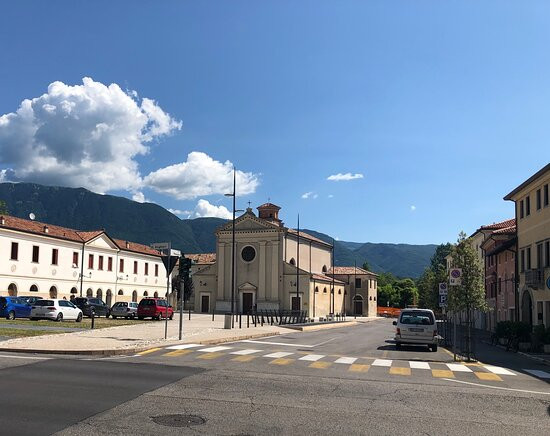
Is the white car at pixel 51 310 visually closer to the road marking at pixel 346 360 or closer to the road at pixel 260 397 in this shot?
the road at pixel 260 397

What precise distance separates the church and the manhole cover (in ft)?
203

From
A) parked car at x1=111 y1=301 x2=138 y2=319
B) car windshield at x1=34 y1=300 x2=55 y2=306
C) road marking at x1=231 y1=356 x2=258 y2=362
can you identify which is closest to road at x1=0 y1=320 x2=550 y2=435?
road marking at x1=231 y1=356 x2=258 y2=362

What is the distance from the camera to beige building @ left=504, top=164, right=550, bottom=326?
107 ft

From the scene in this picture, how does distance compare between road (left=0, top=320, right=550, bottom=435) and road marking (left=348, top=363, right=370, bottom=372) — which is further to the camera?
→ road marking (left=348, top=363, right=370, bottom=372)

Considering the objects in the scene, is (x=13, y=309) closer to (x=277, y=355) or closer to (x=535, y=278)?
(x=277, y=355)

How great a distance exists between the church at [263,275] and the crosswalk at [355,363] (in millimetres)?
51115

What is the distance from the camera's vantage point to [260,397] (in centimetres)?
984

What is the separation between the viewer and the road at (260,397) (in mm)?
7727

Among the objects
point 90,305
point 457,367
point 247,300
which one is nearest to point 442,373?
point 457,367

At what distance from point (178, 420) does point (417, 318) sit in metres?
17.4

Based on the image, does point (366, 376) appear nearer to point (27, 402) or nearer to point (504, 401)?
point (504, 401)

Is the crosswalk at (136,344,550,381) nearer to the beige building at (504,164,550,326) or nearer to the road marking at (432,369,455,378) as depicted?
the road marking at (432,369,455,378)

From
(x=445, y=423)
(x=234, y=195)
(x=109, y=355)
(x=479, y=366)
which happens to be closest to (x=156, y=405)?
(x=445, y=423)

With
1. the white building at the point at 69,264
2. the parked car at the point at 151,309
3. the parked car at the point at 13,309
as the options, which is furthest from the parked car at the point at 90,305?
the white building at the point at 69,264
